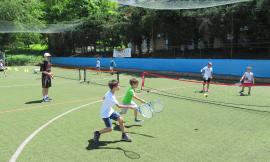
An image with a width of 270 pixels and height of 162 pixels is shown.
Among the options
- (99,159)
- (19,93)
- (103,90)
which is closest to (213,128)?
(99,159)

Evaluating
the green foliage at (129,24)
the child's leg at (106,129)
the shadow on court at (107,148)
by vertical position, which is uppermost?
the green foliage at (129,24)

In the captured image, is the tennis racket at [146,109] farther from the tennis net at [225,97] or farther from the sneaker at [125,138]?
the tennis net at [225,97]

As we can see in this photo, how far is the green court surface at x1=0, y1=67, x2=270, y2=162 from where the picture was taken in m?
8.22

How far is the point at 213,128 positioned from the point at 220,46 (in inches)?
999

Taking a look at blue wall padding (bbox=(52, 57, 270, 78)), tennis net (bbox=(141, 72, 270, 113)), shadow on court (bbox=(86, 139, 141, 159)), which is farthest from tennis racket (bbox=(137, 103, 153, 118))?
blue wall padding (bbox=(52, 57, 270, 78))

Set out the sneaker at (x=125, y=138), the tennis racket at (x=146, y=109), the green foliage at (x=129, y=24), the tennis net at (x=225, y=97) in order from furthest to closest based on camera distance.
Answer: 1. the green foliage at (x=129, y=24)
2. the tennis net at (x=225, y=97)
3. the tennis racket at (x=146, y=109)
4. the sneaker at (x=125, y=138)

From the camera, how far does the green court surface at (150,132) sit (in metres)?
8.22

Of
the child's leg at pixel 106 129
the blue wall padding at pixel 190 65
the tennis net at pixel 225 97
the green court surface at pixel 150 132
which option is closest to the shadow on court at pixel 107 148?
the green court surface at pixel 150 132

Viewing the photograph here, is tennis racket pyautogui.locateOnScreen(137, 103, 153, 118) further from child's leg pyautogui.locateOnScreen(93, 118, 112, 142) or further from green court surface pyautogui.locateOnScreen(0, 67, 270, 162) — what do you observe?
child's leg pyautogui.locateOnScreen(93, 118, 112, 142)

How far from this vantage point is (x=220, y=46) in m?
35.1

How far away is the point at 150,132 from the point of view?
34.0 ft

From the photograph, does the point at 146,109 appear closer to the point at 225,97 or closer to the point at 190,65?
the point at 225,97

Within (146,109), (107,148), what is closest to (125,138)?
(107,148)

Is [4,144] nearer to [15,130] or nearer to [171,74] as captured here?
[15,130]
